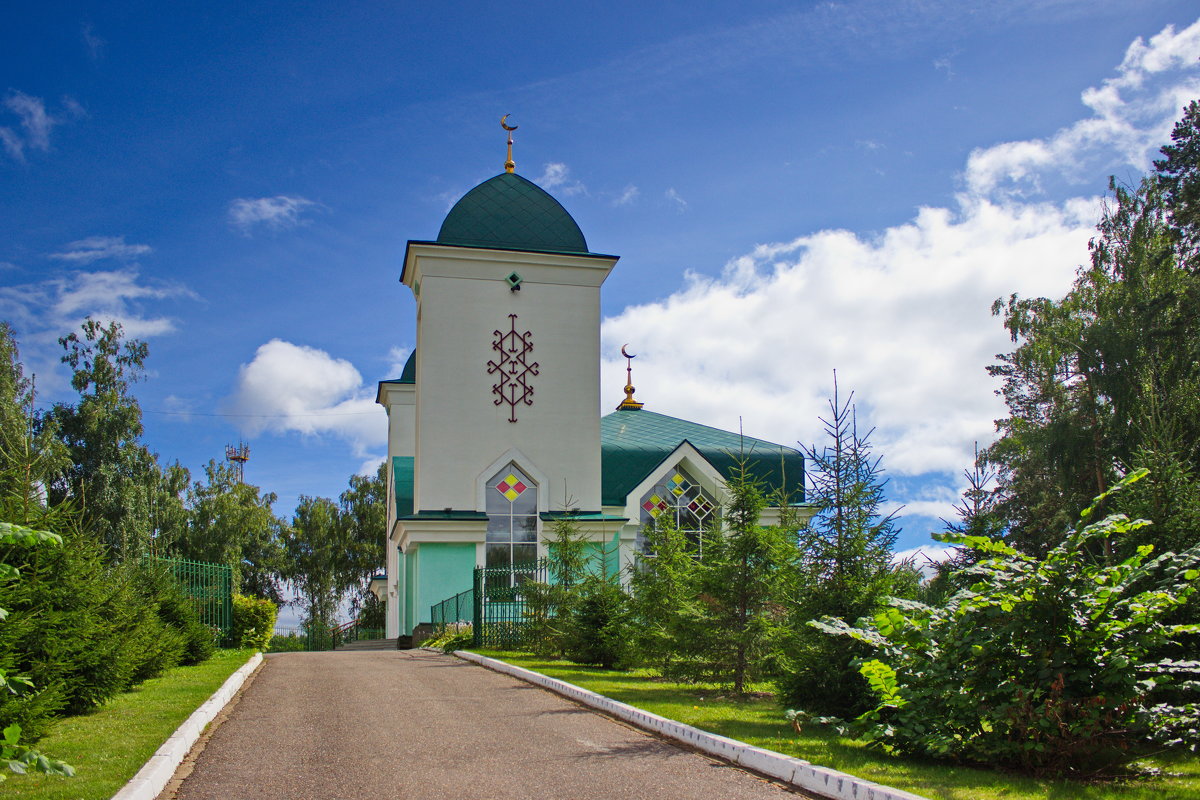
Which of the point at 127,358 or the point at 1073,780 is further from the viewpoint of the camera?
the point at 127,358

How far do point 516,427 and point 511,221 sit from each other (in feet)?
19.7

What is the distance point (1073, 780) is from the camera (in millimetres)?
7023

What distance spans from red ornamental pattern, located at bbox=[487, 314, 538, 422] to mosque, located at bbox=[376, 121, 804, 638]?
3 centimetres

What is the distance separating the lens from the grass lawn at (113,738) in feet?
22.4

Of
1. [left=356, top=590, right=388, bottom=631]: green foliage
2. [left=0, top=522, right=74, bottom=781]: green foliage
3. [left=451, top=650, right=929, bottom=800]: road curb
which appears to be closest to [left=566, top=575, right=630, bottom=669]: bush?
[left=451, top=650, right=929, bottom=800]: road curb

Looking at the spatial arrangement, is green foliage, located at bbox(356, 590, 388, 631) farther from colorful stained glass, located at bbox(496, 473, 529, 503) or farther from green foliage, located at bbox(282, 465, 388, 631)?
colorful stained glass, located at bbox(496, 473, 529, 503)

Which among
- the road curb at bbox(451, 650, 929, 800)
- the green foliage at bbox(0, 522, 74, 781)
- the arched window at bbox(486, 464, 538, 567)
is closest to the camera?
Result: the green foliage at bbox(0, 522, 74, 781)

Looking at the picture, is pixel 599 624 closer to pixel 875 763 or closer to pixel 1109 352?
pixel 875 763

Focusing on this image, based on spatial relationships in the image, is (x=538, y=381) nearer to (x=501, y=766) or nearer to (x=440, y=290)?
(x=440, y=290)

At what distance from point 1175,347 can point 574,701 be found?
23.1 metres

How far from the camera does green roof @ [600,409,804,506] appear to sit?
27500 millimetres

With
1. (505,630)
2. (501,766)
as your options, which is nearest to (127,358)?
(505,630)

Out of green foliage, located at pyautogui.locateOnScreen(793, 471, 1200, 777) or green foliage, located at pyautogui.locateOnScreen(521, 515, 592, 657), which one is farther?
green foliage, located at pyautogui.locateOnScreen(521, 515, 592, 657)

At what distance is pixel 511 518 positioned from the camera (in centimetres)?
2653
